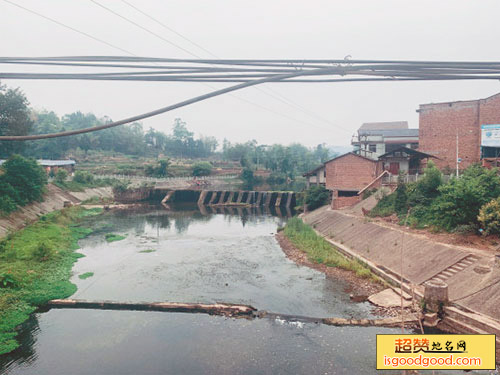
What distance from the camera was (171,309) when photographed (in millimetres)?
16016

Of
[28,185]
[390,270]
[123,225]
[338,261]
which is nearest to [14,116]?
[28,185]

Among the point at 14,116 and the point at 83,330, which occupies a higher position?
the point at 14,116

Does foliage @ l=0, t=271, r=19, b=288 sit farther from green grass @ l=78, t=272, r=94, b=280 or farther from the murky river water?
green grass @ l=78, t=272, r=94, b=280

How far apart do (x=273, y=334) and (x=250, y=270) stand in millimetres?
8750

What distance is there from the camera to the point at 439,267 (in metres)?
17.3

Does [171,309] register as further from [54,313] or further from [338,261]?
[338,261]

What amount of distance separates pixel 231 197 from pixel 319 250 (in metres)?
36.1

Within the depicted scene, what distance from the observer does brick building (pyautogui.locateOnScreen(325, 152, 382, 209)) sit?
123ft

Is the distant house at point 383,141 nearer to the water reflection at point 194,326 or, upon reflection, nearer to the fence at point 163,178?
the water reflection at point 194,326

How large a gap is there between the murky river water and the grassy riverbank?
65cm

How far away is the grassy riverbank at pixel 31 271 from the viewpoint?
50.0 feet

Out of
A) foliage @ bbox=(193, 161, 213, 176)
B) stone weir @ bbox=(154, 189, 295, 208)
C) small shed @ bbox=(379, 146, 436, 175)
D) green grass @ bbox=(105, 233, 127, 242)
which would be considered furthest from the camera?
foliage @ bbox=(193, 161, 213, 176)

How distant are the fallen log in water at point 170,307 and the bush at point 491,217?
12.1 meters

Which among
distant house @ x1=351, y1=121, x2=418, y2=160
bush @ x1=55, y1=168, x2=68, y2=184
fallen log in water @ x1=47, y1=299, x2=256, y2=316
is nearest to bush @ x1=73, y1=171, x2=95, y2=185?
bush @ x1=55, y1=168, x2=68, y2=184
